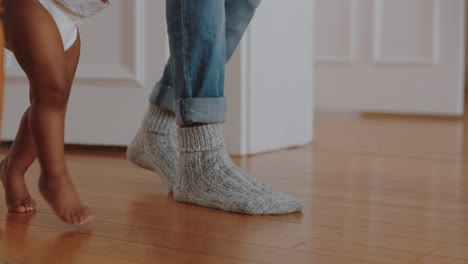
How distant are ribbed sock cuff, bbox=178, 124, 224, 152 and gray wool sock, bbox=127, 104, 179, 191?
0.15m

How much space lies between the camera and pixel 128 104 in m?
1.93

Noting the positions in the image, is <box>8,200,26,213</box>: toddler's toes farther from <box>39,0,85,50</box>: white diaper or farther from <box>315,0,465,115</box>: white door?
<box>315,0,465,115</box>: white door

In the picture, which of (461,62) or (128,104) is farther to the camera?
(461,62)

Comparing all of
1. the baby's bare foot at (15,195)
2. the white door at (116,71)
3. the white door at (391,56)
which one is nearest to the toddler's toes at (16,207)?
the baby's bare foot at (15,195)

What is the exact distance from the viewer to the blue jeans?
46.4 inches

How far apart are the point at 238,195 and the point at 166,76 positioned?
33cm

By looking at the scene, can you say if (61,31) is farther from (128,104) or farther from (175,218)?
(128,104)

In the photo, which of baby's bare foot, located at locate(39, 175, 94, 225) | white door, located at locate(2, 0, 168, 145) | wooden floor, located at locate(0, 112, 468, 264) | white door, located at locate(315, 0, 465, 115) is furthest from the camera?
white door, located at locate(315, 0, 465, 115)

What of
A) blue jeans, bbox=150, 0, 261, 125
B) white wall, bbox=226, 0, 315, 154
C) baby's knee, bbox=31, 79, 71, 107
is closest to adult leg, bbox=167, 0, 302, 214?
blue jeans, bbox=150, 0, 261, 125

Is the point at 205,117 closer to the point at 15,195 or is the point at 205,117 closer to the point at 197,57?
the point at 197,57

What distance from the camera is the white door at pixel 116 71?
189cm

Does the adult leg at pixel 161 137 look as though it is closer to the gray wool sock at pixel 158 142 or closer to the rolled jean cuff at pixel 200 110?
the gray wool sock at pixel 158 142

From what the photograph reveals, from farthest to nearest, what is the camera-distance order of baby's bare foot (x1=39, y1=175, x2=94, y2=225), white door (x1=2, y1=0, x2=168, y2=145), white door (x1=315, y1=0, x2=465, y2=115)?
1. white door (x1=315, y1=0, x2=465, y2=115)
2. white door (x1=2, y1=0, x2=168, y2=145)
3. baby's bare foot (x1=39, y1=175, x2=94, y2=225)

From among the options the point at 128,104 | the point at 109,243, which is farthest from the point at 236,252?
the point at 128,104
